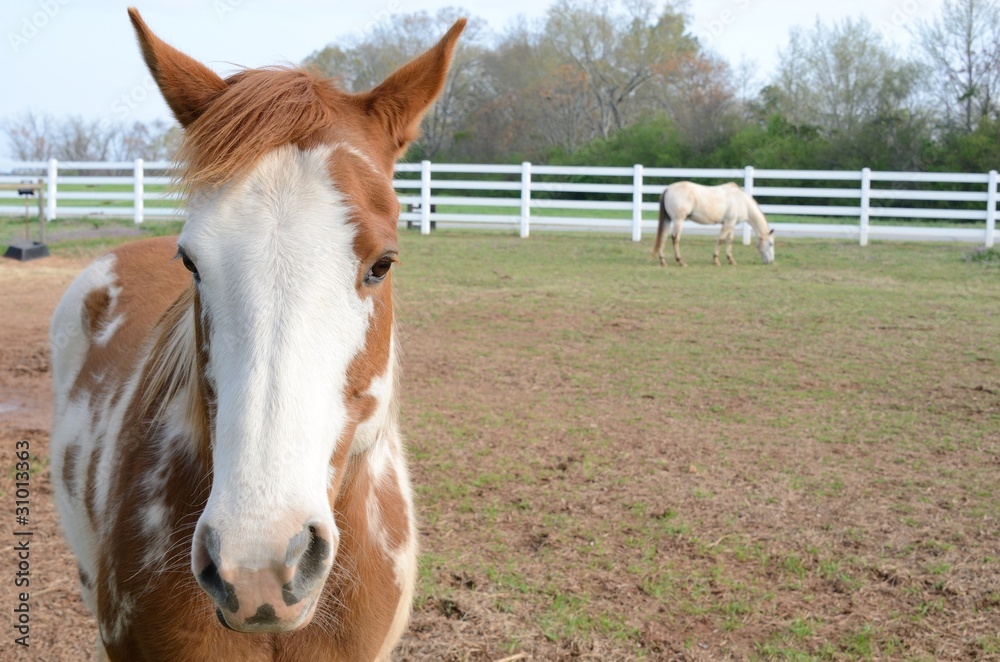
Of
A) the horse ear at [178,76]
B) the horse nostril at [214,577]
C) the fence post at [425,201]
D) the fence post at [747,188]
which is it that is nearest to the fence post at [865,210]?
the fence post at [747,188]

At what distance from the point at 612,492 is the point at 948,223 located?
877 inches

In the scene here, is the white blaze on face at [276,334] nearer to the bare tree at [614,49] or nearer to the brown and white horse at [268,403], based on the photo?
the brown and white horse at [268,403]

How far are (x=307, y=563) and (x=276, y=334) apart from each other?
16.2 inches

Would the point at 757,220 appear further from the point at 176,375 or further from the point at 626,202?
the point at 176,375

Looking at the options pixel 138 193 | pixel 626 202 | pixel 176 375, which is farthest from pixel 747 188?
pixel 176 375

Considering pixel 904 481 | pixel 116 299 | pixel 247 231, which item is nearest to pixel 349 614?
pixel 247 231

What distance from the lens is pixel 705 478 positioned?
464cm

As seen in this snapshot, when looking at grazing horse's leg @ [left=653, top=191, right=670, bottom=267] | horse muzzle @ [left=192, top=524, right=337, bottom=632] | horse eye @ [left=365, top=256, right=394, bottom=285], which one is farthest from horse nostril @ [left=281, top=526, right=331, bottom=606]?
grazing horse's leg @ [left=653, top=191, right=670, bottom=267]

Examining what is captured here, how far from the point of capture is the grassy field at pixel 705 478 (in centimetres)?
318

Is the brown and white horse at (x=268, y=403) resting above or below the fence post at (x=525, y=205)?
below

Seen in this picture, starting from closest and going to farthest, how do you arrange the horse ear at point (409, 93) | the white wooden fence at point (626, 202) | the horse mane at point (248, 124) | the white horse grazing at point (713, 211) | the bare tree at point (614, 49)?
the horse mane at point (248, 124)
the horse ear at point (409, 93)
the white horse grazing at point (713, 211)
the white wooden fence at point (626, 202)
the bare tree at point (614, 49)

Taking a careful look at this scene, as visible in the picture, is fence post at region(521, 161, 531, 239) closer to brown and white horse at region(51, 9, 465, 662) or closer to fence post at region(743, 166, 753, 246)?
fence post at region(743, 166, 753, 246)

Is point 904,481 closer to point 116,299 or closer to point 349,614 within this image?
point 349,614

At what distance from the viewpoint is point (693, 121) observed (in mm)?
29828
